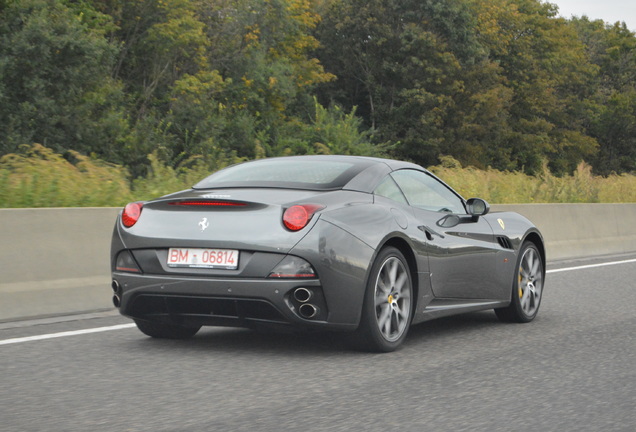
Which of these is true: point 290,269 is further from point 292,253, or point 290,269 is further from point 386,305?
point 386,305

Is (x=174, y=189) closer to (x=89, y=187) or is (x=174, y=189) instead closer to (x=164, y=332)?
(x=89, y=187)

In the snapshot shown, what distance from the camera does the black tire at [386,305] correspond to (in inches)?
271

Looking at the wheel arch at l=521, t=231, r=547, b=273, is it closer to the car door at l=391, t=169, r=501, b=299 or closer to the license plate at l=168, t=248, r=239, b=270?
the car door at l=391, t=169, r=501, b=299

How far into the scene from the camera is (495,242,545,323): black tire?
8914 mm

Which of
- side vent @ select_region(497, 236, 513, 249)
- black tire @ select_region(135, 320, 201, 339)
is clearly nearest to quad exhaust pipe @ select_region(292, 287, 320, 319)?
black tire @ select_region(135, 320, 201, 339)

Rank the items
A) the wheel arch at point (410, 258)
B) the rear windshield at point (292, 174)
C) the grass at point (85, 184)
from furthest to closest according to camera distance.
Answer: the grass at point (85, 184), the wheel arch at point (410, 258), the rear windshield at point (292, 174)

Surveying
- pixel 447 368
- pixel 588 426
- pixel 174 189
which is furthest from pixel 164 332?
pixel 174 189

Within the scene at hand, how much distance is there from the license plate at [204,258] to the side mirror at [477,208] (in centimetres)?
253

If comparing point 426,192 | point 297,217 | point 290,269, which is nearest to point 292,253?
point 290,269

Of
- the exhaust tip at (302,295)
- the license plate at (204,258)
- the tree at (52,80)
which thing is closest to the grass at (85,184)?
the license plate at (204,258)

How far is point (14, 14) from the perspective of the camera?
38094 mm

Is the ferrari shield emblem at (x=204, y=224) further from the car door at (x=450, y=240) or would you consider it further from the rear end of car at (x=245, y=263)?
the car door at (x=450, y=240)

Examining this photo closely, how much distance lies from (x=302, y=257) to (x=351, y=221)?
1.64 ft

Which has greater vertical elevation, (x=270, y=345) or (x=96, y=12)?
(x=96, y=12)
